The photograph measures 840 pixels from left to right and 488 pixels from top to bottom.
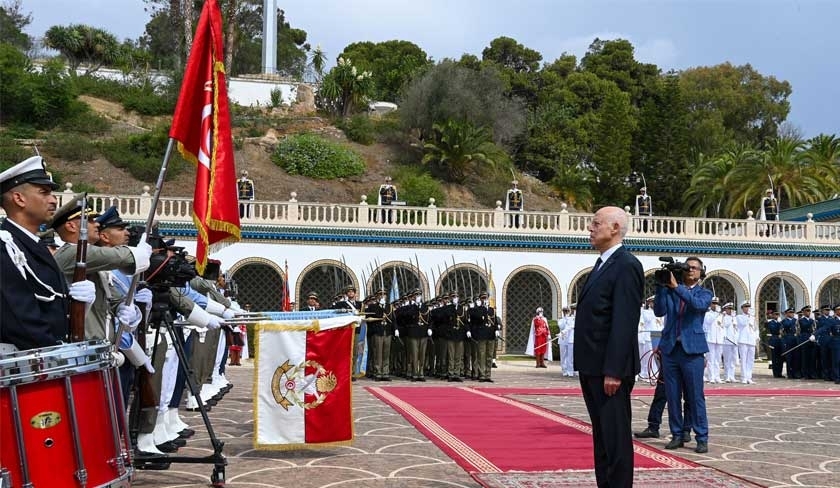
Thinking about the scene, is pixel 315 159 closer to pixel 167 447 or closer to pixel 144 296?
pixel 167 447

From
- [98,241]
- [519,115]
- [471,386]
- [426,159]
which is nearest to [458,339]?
[471,386]

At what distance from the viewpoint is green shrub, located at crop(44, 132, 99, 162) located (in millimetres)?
42031

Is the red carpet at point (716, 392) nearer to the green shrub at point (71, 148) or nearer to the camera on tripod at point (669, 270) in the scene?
the camera on tripod at point (669, 270)

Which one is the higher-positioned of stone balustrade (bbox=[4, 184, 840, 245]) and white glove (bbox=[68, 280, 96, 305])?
stone balustrade (bbox=[4, 184, 840, 245])

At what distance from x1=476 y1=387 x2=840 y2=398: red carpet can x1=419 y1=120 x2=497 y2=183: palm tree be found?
100 feet

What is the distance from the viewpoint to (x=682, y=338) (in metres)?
8.11

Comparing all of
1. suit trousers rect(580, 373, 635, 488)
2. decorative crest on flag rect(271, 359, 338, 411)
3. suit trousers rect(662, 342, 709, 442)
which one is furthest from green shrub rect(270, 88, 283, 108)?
suit trousers rect(580, 373, 635, 488)

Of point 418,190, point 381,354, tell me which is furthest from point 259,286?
point 418,190

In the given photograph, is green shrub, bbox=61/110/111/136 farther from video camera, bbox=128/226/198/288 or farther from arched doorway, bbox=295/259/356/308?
video camera, bbox=128/226/198/288

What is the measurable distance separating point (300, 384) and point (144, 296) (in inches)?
67.0

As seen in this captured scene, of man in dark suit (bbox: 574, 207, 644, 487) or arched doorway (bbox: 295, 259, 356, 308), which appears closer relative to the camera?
man in dark suit (bbox: 574, 207, 644, 487)

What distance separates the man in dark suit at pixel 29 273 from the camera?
4.11m

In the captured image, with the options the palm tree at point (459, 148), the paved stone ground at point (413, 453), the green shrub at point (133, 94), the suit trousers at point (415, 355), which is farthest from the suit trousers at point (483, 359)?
the green shrub at point (133, 94)

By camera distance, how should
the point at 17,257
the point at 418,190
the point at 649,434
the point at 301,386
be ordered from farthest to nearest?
the point at 418,190, the point at 649,434, the point at 301,386, the point at 17,257
